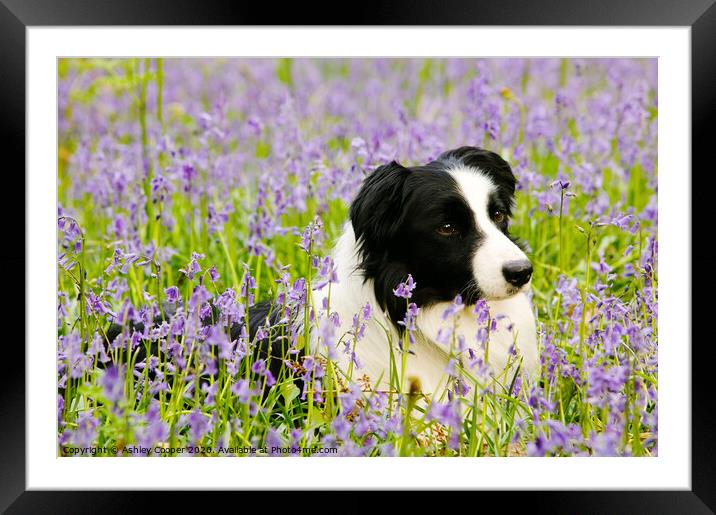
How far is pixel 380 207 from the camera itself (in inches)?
154

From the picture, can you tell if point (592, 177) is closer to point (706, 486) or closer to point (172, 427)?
point (706, 486)

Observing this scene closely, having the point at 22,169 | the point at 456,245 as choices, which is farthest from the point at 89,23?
the point at 456,245

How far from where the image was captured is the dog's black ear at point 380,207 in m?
3.90

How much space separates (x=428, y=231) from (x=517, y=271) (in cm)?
48

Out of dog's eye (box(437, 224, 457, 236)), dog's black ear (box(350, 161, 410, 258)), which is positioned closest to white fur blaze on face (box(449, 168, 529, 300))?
dog's eye (box(437, 224, 457, 236))

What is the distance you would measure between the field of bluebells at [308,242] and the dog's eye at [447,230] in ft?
1.77

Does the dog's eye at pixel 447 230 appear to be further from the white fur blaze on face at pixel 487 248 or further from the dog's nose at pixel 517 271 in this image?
the dog's nose at pixel 517 271

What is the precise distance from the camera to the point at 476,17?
3.45m

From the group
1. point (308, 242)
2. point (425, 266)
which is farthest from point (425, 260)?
point (308, 242)

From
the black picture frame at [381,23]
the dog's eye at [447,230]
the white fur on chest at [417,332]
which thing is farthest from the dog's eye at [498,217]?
the black picture frame at [381,23]

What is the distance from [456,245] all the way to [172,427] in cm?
146

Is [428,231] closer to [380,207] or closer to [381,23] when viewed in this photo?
[380,207]

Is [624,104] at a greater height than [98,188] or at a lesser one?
greater

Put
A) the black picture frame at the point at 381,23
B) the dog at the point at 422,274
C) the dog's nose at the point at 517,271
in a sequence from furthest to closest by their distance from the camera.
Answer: the dog at the point at 422,274
the dog's nose at the point at 517,271
the black picture frame at the point at 381,23
